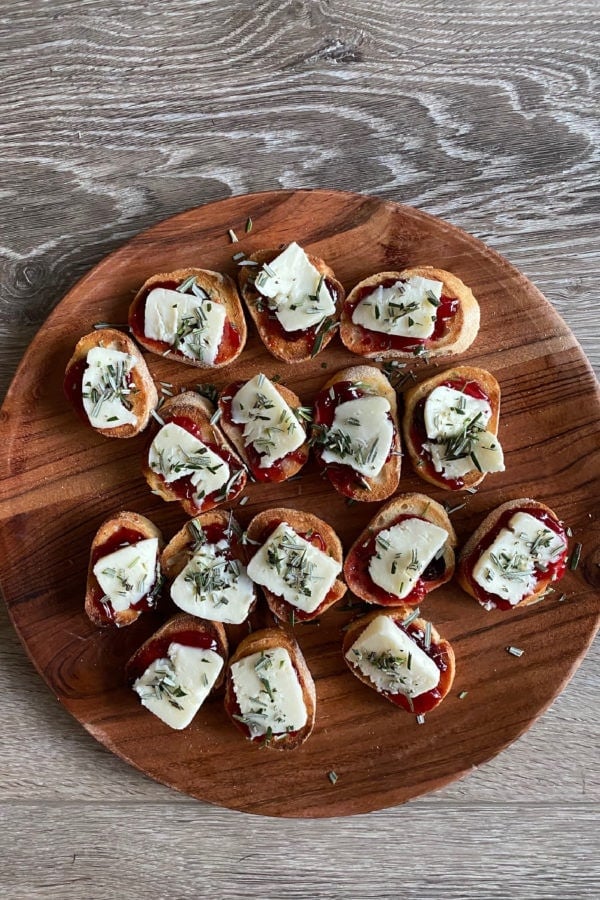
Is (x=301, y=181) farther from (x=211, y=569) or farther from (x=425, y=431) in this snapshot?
(x=211, y=569)

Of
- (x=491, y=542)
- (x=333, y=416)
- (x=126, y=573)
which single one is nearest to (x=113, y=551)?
(x=126, y=573)

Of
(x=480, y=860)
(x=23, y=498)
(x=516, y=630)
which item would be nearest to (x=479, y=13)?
(x=516, y=630)

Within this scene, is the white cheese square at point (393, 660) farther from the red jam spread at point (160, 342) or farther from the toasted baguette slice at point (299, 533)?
the red jam spread at point (160, 342)

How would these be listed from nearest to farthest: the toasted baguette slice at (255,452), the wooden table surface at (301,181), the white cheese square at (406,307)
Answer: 1. the white cheese square at (406,307)
2. the toasted baguette slice at (255,452)
3. the wooden table surface at (301,181)

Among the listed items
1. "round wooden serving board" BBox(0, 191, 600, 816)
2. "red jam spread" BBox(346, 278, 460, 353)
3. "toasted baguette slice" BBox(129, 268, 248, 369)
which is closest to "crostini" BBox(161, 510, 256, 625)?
"round wooden serving board" BBox(0, 191, 600, 816)

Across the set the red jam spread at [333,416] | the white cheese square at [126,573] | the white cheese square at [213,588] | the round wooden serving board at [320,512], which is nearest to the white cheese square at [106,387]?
the round wooden serving board at [320,512]
